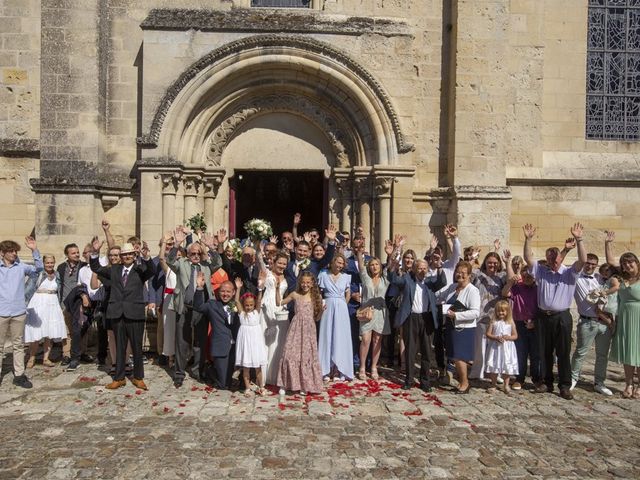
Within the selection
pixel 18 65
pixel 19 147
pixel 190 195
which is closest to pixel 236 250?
pixel 190 195

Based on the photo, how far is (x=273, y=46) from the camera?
10.0 metres

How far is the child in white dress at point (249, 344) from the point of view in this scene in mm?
6785

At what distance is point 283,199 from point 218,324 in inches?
333

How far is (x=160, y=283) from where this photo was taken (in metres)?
8.08

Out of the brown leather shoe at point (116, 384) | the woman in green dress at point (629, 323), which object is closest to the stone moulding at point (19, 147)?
the brown leather shoe at point (116, 384)

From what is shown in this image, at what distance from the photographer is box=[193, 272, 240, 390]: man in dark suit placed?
7.02 m

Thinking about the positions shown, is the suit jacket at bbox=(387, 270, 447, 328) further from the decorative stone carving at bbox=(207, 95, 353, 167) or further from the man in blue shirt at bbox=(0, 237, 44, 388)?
the man in blue shirt at bbox=(0, 237, 44, 388)

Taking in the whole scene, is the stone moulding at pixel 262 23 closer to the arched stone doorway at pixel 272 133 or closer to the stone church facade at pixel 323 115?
the stone church facade at pixel 323 115

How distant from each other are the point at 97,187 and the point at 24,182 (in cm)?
172

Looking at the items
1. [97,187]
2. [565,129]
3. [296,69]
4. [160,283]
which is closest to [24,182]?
[97,187]

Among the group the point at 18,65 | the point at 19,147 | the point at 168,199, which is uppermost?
the point at 18,65

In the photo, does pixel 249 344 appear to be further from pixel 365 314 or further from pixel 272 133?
pixel 272 133

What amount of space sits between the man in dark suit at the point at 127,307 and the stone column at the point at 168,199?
9.24ft

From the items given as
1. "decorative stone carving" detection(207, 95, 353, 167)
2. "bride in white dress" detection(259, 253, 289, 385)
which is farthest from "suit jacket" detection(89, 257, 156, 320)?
"decorative stone carving" detection(207, 95, 353, 167)
